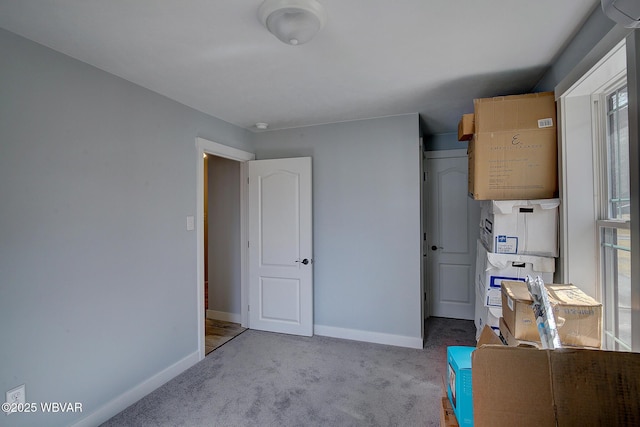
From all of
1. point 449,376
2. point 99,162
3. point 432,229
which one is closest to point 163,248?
point 99,162

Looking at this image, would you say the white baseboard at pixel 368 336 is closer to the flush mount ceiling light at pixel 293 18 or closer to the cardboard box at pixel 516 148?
the cardboard box at pixel 516 148

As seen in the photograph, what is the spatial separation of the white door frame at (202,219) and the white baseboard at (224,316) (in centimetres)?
14

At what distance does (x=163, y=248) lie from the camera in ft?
8.15

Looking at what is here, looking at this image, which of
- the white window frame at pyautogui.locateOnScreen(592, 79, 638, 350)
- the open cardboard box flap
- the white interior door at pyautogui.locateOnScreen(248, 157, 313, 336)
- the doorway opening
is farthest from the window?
the doorway opening

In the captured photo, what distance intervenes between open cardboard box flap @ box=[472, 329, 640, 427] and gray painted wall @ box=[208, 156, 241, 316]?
3241mm

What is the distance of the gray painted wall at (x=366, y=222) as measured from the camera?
3082mm

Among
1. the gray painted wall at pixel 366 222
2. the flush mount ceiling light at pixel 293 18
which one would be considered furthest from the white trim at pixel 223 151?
the flush mount ceiling light at pixel 293 18

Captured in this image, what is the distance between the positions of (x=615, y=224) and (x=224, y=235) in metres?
3.60

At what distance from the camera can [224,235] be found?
387 centimetres

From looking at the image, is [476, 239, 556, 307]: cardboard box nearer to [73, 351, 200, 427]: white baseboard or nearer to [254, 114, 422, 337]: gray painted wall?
[254, 114, 422, 337]: gray painted wall

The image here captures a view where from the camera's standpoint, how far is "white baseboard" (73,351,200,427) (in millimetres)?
1949

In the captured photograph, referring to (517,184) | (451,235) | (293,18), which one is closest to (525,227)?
(517,184)

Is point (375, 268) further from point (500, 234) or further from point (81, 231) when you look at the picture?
point (81, 231)

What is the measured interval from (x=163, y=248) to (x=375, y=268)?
6.68 feet
